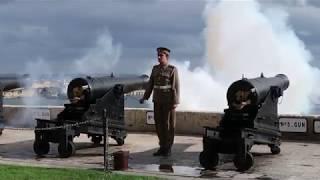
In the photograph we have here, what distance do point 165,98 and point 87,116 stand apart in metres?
1.86

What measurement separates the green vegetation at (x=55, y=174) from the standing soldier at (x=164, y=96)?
3.10 m

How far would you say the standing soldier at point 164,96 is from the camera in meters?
15.3

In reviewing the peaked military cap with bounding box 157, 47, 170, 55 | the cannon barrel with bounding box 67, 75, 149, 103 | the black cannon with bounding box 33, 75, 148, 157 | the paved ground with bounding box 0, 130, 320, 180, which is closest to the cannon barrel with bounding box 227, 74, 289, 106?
the paved ground with bounding box 0, 130, 320, 180

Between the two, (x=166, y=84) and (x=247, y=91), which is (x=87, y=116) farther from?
(x=247, y=91)

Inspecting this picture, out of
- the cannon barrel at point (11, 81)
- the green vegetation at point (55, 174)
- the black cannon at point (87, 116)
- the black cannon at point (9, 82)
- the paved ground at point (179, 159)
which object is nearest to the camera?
the green vegetation at point (55, 174)

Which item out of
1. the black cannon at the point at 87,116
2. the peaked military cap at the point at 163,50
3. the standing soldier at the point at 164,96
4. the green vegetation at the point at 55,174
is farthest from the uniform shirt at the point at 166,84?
the green vegetation at the point at 55,174

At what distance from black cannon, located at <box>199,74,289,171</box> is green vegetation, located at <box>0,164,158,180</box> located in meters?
1.95

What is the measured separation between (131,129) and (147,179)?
28.1 ft

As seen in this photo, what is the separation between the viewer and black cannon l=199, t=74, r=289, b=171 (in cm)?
1338

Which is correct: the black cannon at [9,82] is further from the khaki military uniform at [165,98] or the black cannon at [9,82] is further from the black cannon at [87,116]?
the khaki military uniform at [165,98]

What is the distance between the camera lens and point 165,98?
15.4 meters

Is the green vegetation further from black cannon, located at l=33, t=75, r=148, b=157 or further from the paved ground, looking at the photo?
black cannon, located at l=33, t=75, r=148, b=157

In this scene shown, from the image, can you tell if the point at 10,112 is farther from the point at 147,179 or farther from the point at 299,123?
the point at 147,179

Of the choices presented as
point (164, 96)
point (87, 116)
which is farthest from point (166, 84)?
point (87, 116)
